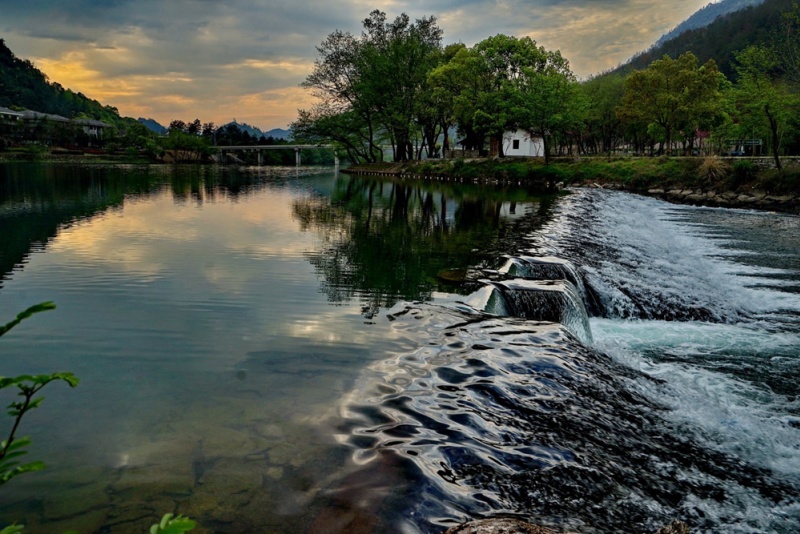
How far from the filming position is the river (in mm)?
4969

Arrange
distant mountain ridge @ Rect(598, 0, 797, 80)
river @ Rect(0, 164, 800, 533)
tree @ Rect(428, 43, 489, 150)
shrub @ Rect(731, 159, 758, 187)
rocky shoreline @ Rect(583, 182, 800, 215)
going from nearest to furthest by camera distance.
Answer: river @ Rect(0, 164, 800, 533) → rocky shoreline @ Rect(583, 182, 800, 215) → shrub @ Rect(731, 159, 758, 187) → tree @ Rect(428, 43, 489, 150) → distant mountain ridge @ Rect(598, 0, 797, 80)

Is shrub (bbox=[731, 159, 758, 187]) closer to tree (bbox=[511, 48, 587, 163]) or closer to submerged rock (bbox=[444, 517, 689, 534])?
tree (bbox=[511, 48, 587, 163])

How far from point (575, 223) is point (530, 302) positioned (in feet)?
47.9

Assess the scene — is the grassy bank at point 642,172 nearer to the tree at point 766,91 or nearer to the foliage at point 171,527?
the tree at point 766,91

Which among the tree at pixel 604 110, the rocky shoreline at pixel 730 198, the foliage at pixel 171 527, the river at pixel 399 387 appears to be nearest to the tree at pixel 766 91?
the rocky shoreline at pixel 730 198

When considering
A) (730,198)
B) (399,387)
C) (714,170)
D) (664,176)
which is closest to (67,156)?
(664,176)

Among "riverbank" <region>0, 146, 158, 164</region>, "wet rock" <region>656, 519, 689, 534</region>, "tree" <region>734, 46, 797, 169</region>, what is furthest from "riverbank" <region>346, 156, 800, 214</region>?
"riverbank" <region>0, 146, 158, 164</region>

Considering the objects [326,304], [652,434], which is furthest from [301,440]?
[326,304]

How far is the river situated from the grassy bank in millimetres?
26025

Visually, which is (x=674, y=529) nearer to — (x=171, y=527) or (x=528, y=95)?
(x=171, y=527)

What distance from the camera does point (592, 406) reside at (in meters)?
7.07

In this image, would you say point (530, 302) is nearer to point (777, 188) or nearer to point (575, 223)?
point (575, 223)

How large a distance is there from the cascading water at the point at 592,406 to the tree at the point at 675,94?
50.7 metres

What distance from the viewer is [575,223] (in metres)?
24.9
